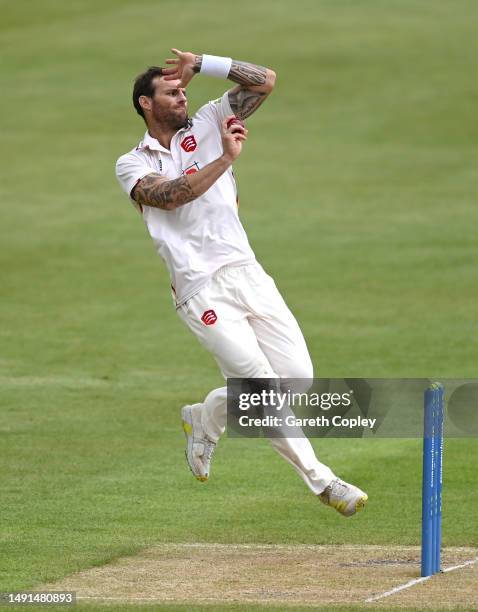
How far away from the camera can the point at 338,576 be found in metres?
8.89

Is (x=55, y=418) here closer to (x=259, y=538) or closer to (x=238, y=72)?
(x=259, y=538)

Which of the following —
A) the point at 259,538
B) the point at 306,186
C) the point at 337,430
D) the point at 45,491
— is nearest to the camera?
the point at 259,538

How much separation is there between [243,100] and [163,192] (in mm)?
971

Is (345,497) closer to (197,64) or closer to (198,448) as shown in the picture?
(198,448)

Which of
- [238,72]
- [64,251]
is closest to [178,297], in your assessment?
[238,72]

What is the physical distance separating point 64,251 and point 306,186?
6.11 m

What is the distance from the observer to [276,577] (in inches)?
349

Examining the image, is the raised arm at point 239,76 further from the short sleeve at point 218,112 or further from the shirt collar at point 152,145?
the shirt collar at point 152,145

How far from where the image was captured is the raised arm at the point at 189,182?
354 inches

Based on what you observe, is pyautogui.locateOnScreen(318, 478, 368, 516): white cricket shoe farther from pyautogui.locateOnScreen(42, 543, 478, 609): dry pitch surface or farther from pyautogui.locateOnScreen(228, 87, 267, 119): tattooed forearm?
pyautogui.locateOnScreen(228, 87, 267, 119): tattooed forearm

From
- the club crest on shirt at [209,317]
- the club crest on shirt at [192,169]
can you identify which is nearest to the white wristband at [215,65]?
the club crest on shirt at [192,169]

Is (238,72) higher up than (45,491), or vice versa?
(238,72)

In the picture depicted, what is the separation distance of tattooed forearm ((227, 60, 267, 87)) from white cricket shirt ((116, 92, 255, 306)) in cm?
18

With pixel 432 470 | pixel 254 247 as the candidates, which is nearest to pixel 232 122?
pixel 432 470
